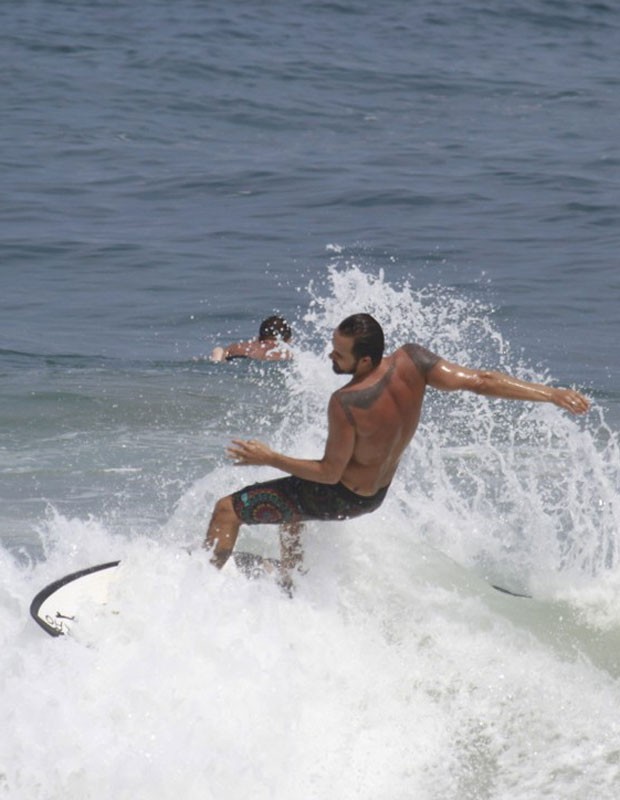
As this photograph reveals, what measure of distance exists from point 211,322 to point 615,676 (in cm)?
928

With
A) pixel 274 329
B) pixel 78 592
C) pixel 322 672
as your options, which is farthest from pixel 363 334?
pixel 274 329

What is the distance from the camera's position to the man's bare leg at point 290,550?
23.6 feet

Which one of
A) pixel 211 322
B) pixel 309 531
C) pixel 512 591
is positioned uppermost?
pixel 309 531

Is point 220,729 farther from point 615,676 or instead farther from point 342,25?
point 342,25

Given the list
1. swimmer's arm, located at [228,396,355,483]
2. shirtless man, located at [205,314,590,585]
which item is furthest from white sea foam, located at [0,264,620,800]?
swimmer's arm, located at [228,396,355,483]

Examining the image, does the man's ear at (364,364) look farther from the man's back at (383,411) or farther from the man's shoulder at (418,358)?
the man's shoulder at (418,358)

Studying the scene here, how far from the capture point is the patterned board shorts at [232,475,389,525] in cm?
681

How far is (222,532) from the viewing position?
685 centimetres

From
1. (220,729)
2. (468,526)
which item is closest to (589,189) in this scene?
(468,526)

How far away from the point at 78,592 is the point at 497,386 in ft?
7.34

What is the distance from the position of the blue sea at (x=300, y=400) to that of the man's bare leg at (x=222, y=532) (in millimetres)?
108

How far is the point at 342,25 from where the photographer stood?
32250 millimetres

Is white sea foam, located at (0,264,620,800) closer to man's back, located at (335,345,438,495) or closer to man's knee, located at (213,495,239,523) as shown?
man's knee, located at (213,495,239,523)

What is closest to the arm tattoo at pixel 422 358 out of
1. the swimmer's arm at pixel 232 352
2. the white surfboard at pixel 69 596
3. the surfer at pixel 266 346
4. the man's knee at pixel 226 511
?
the man's knee at pixel 226 511
